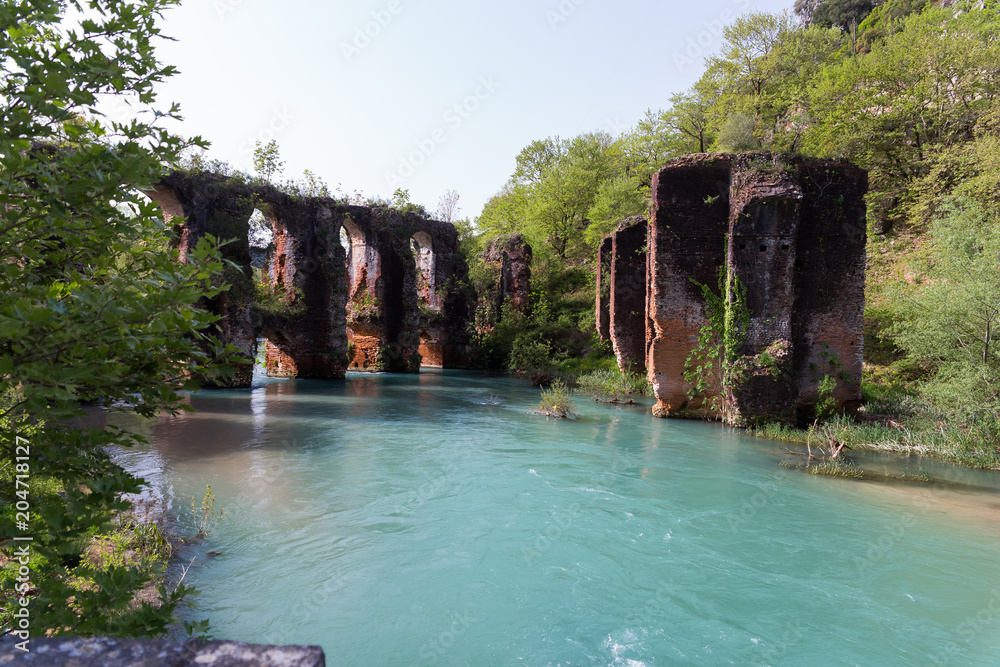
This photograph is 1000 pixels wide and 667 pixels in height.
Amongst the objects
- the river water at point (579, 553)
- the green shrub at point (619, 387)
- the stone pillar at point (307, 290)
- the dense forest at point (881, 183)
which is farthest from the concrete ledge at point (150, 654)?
the stone pillar at point (307, 290)

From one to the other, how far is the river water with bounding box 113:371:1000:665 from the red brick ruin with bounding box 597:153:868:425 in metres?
2.32

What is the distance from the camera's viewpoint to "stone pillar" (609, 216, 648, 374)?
20.0 meters

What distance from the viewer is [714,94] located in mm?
31297

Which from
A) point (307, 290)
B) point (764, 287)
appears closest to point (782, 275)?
point (764, 287)

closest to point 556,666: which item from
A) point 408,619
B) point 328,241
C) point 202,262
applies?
point 408,619

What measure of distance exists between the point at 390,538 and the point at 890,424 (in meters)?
12.6

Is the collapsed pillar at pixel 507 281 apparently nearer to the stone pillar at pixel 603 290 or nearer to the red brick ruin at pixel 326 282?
the red brick ruin at pixel 326 282

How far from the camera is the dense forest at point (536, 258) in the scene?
182 centimetres

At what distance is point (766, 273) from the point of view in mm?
12836

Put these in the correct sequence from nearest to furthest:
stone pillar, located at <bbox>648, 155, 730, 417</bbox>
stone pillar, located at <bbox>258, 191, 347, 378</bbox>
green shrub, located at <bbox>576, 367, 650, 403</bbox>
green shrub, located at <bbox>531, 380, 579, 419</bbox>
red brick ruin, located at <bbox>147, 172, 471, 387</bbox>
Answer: stone pillar, located at <bbox>648, 155, 730, 417</bbox>
green shrub, located at <bbox>531, 380, 579, 419</bbox>
red brick ruin, located at <bbox>147, 172, 471, 387</bbox>
green shrub, located at <bbox>576, 367, 650, 403</bbox>
stone pillar, located at <bbox>258, 191, 347, 378</bbox>

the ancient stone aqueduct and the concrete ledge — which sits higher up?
the ancient stone aqueduct

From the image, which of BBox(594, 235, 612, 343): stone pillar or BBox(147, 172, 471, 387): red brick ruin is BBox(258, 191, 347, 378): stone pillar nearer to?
BBox(147, 172, 471, 387): red brick ruin

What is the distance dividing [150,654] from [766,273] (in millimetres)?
14076

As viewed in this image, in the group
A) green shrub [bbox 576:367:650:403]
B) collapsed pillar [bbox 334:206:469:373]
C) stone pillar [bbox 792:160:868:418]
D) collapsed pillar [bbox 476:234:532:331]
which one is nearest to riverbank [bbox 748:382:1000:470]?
stone pillar [bbox 792:160:868:418]
